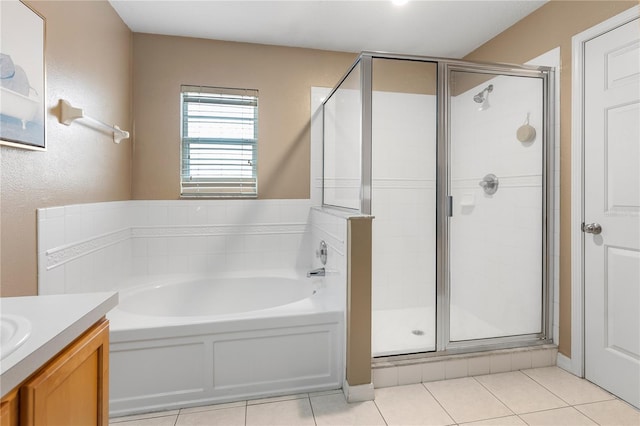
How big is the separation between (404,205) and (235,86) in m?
1.75

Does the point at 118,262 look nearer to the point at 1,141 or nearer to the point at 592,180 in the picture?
the point at 1,141

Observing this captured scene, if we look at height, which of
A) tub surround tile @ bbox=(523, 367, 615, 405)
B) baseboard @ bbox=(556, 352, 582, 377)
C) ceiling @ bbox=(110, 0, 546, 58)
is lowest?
tub surround tile @ bbox=(523, 367, 615, 405)

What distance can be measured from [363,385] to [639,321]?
149 cm

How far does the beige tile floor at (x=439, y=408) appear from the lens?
1.66m

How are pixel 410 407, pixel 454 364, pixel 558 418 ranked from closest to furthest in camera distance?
pixel 558 418
pixel 410 407
pixel 454 364

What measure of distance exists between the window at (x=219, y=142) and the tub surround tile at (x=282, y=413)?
1649mm

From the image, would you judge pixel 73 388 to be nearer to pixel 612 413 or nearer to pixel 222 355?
pixel 222 355

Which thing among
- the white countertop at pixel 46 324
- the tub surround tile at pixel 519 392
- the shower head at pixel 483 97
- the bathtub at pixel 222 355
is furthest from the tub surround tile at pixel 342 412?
the shower head at pixel 483 97

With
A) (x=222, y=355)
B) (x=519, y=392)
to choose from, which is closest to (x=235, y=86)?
(x=222, y=355)

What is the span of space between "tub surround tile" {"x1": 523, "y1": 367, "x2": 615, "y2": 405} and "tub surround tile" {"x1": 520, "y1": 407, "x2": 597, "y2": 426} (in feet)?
0.35

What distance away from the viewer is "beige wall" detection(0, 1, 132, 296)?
140 centimetres

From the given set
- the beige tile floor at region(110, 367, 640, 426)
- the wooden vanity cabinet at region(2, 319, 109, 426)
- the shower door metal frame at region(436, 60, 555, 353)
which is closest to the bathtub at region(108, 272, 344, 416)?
the beige tile floor at region(110, 367, 640, 426)

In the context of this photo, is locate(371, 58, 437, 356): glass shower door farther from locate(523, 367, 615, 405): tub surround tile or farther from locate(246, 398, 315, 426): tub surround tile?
locate(523, 367, 615, 405): tub surround tile

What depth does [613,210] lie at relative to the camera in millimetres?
1857
